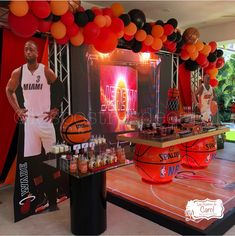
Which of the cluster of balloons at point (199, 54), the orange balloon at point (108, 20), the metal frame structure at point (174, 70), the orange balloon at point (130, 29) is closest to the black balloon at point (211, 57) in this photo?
the cluster of balloons at point (199, 54)

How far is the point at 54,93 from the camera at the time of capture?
3430 millimetres

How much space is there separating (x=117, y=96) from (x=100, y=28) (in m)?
1.63

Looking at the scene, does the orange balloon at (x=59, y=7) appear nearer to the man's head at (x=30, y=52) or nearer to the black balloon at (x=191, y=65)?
the man's head at (x=30, y=52)

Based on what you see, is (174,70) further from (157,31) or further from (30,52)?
(30,52)

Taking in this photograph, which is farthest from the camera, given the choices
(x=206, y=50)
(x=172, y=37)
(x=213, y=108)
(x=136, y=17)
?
(x=213, y=108)

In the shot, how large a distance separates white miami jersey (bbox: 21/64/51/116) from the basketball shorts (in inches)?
4.9

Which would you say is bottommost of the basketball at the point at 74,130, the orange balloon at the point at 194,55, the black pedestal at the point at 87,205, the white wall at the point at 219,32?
the black pedestal at the point at 87,205

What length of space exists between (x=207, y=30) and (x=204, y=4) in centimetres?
180

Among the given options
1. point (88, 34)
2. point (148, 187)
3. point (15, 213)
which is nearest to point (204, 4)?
point (88, 34)

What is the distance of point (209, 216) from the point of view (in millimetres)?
2691

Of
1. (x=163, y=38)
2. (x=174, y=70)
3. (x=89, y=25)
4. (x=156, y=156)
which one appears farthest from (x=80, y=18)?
(x=174, y=70)

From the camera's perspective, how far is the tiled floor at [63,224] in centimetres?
255

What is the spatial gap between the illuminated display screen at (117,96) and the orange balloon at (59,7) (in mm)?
1709

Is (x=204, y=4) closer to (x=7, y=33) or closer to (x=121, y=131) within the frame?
(x=121, y=131)
